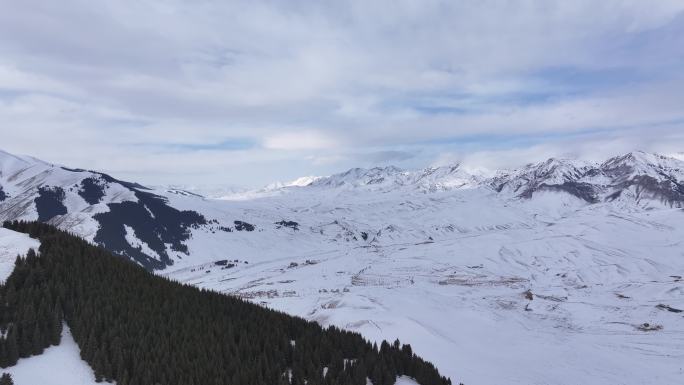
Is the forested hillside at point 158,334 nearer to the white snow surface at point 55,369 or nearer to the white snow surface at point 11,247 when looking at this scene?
the white snow surface at point 55,369

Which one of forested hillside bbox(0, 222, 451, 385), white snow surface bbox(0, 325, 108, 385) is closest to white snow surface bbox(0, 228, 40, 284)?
forested hillside bbox(0, 222, 451, 385)

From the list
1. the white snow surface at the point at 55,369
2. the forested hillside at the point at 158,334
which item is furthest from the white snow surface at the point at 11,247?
the white snow surface at the point at 55,369

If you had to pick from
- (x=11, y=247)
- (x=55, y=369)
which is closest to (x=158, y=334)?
(x=55, y=369)

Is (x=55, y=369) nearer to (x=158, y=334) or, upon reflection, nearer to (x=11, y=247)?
(x=158, y=334)

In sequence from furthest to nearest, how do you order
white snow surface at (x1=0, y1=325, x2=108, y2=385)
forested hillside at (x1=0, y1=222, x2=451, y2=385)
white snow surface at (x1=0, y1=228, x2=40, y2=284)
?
white snow surface at (x1=0, y1=228, x2=40, y2=284) → forested hillside at (x1=0, y1=222, x2=451, y2=385) → white snow surface at (x1=0, y1=325, x2=108, y2=385)

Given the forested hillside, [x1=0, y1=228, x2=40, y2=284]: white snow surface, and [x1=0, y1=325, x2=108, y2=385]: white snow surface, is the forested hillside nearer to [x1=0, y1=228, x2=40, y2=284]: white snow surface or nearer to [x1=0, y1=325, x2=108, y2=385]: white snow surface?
[x1=0, y1=325, x2=108, y2=385]: white snow surface

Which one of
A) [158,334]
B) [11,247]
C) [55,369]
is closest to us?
[55,369]
